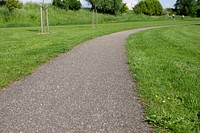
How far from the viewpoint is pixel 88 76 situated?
22.5 ft

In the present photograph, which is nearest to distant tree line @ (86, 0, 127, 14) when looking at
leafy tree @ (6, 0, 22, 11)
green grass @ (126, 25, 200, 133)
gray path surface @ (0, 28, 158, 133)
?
leafy tree @ (6, 0, 22, 11)

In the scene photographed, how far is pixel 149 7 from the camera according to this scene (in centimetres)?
8206

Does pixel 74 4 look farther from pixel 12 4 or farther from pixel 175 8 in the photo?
pixel 175 8

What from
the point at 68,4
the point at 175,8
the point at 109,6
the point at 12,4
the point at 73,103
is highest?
the point at 175,8

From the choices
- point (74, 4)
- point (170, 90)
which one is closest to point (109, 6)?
point (74, 4)

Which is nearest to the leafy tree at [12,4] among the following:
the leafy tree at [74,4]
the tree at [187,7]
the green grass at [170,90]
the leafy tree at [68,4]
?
the leafy tree at [68,4]

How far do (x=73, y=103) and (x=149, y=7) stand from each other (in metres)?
80.9

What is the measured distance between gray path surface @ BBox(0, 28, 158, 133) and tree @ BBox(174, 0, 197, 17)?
90747 millimetres

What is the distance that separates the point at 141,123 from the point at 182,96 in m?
1.55

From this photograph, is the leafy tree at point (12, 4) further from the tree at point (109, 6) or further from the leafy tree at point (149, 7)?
the leafy tree at point (149, 7)

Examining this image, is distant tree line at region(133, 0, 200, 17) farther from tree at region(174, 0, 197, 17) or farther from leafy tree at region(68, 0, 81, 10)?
leafy tree at region(68, 0, 81, 10)

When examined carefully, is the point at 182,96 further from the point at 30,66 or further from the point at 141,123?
the point at 30,66

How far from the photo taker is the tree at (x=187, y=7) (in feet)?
299

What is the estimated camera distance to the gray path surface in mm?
3916
